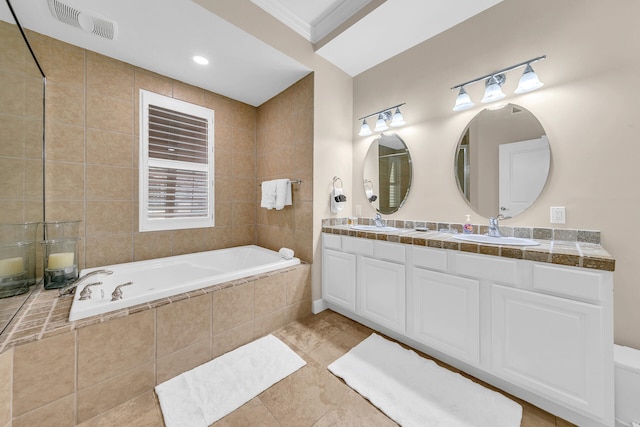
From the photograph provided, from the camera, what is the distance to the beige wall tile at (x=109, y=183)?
2012 millimetres

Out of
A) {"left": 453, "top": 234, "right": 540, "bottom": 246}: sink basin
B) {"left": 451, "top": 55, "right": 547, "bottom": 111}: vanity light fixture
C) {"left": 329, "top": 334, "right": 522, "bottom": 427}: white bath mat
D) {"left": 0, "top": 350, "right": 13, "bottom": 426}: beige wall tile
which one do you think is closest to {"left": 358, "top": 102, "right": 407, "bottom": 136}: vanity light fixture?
{"left": 451, "top": 55, "right": 547, "bottom": 111}: vanity light fixture

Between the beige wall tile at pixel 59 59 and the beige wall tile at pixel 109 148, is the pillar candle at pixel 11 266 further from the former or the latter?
the beige wall tile at pixel 59 59

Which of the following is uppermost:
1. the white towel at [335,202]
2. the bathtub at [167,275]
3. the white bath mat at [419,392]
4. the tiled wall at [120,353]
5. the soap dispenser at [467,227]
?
the white towel at [335,202]

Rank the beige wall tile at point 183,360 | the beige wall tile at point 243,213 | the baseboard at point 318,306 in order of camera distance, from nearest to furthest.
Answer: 1. the beige wall tile at point 183,360
2. the baseboard at point 318,306
3. the beige wall tile at point 243,213

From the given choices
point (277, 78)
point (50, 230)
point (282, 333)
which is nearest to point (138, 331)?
point (282, 333)

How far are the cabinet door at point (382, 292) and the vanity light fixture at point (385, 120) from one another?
1.38 meters

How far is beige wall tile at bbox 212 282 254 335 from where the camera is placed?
1.71 m

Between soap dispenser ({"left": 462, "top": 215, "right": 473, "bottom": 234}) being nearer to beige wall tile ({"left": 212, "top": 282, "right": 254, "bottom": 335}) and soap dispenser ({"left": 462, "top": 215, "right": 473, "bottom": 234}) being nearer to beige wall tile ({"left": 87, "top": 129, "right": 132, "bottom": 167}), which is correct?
beige wall tile ({"left": 212, "top": 282, "right": 254, "bottom": 335})

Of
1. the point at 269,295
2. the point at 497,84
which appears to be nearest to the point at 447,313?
the point at 269,295

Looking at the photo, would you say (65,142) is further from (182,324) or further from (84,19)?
(182,324)

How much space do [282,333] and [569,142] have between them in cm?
254

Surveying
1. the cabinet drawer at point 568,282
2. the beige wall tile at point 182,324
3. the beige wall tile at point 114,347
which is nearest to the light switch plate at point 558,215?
the cabinet drawer at point 568,282

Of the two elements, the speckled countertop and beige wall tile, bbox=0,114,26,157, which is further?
beige wall tile, bbox=0,114,26,157

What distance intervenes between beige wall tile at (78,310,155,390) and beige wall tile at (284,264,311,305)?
41.4 inches
